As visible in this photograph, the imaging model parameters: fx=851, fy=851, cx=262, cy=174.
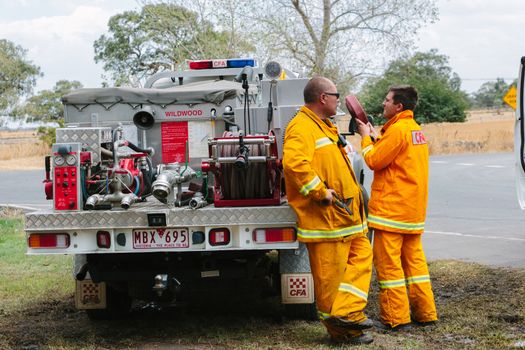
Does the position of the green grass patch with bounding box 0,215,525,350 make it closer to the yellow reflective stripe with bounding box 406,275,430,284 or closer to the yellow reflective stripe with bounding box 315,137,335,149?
the yellow reflective stripe with bounding box 406,275,430,284

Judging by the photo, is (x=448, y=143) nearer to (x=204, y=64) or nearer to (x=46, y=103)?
(x=204, y=64)

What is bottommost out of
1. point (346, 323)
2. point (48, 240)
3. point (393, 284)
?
point (346, 323)

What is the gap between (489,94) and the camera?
102 metres

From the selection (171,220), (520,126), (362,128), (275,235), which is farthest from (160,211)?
(520,126)

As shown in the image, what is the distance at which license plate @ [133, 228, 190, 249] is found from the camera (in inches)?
241

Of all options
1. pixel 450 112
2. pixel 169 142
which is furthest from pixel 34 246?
pixel 450 112

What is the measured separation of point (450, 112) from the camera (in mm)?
50188

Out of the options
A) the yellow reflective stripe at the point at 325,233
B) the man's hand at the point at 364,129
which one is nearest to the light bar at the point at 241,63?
the man's hand at the point at 364,129

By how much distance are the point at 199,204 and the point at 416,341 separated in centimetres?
188

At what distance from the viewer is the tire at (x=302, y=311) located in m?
6.78

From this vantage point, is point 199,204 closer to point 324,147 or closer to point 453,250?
point 324,147

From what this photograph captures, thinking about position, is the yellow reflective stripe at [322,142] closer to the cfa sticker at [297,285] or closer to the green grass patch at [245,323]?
the cfa sticker at [297,285]

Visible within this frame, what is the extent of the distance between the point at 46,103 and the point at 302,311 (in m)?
64.4

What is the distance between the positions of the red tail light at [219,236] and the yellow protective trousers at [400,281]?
1289 mm
